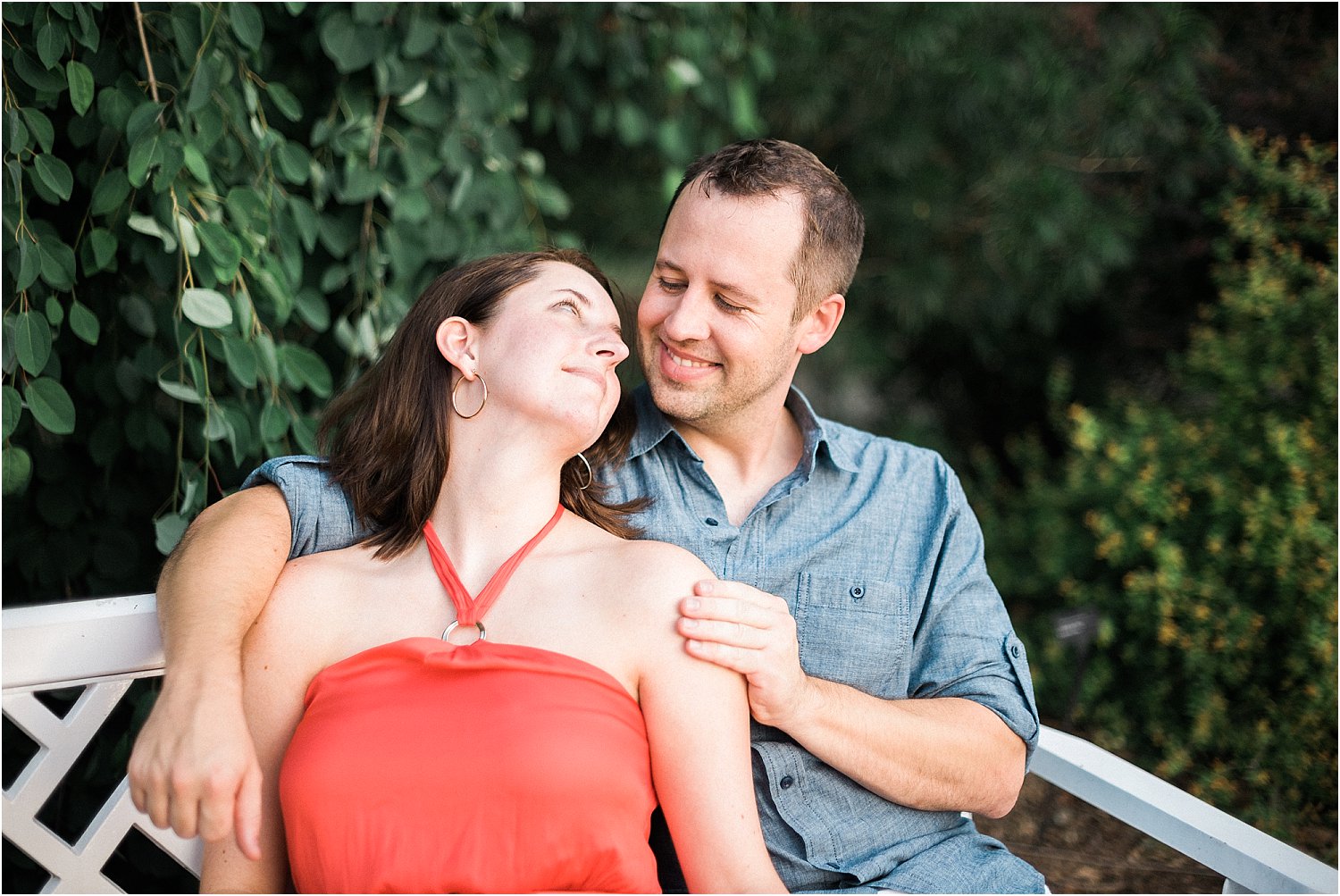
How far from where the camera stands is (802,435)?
2242 millimetres

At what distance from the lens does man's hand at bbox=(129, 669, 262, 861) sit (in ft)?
4.15

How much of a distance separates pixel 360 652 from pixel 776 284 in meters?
1.02

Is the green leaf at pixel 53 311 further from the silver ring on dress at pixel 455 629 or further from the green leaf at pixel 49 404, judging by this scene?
the silver ring on dress at pixel 455 629

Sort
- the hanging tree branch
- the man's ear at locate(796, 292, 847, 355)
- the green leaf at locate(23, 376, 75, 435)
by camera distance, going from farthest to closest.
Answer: the man's ear at locate(796, 292, 847, 355)
the hanging tree branch
the green leaf at locate(23, 376, 75, 435)

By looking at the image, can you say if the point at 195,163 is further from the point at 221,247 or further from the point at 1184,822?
the point at 1184,822

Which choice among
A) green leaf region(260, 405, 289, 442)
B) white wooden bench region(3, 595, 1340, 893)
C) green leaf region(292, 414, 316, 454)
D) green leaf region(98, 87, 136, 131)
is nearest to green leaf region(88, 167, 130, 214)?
green leaf region(98, 87, 136, 131)

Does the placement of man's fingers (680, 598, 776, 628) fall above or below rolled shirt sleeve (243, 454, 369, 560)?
above

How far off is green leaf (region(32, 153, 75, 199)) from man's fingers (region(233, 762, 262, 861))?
1.02 m

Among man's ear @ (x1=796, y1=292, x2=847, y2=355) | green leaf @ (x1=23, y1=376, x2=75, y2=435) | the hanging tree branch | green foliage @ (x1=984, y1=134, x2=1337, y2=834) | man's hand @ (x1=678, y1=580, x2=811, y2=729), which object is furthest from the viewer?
green foliage @ (x1=984, y1=134, x2=1337, y2=834)

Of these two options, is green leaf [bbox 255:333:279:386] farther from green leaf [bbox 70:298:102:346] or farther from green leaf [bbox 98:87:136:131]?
green leaf [bbox 98:87:136:131]

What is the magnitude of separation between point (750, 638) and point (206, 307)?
1.08 meters

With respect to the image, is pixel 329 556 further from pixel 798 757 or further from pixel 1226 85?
pixel 1226 85

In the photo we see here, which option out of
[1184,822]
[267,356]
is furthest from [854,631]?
[267,356]

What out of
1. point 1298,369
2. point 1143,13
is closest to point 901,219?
point 1143,13
